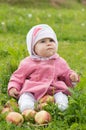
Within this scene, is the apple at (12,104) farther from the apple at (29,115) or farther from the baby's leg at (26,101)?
the apple at (29,115)

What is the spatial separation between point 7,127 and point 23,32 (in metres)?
7.45

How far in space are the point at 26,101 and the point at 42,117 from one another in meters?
0.40

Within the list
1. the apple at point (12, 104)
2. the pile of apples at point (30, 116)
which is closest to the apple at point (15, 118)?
the pile of apples at point (30, 116)

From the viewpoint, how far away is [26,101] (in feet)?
17.3

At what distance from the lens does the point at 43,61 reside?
19.1ft

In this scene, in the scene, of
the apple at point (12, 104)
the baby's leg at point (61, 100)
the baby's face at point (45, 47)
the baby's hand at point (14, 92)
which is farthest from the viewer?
the baby's face at point (45, 47)

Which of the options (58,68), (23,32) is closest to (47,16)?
(23,32)

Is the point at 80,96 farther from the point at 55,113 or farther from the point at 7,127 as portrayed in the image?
the point at 7,127

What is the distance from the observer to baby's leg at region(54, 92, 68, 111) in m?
5.11

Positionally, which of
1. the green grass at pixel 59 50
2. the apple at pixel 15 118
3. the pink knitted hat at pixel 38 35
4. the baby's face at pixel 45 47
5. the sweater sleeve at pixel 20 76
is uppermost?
the pink knitted hat at pixel 38 35

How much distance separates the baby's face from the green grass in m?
0.48

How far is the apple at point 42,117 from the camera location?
→ 4.93 m

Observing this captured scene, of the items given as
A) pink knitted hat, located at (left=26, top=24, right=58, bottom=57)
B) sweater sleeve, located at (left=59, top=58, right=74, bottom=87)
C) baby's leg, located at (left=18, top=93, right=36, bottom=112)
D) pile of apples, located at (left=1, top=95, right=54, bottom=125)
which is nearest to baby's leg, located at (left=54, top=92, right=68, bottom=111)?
pile of apples, located at (left=1, top=95, right=54, bottom=125)

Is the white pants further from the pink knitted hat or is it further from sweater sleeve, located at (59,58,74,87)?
the pink knitted hat
